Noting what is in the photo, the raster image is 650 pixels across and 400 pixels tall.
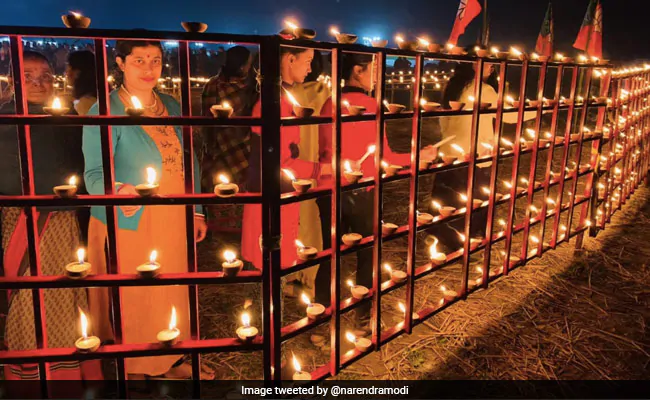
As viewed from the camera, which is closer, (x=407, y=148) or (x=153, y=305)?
Answer: (x=153, y=305)

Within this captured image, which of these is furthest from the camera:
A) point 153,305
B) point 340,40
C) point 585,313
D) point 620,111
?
point 620,111

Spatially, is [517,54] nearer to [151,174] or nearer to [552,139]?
[552,139]

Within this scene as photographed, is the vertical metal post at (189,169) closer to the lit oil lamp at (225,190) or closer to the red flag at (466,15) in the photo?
the lit oil lamp at (225,190)

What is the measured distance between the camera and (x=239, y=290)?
15.9 ft

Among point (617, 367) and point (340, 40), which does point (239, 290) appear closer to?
point (340, 40)

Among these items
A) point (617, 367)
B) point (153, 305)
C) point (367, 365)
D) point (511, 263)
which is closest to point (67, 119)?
point (153, 305)

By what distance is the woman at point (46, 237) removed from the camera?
2924mm

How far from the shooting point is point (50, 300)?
3021 mm

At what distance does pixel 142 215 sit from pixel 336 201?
125 cm

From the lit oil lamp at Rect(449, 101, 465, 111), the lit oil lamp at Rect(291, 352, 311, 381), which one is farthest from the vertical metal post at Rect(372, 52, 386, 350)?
the lit oil lamp at Rect(449, 101, 465, 111)

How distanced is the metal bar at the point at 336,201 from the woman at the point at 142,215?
3.01ft

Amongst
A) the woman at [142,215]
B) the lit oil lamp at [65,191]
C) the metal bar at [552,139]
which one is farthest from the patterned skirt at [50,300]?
the metal bar at [552,139]

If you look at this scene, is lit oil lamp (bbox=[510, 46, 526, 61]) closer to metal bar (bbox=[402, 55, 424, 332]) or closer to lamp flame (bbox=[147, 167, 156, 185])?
metal bar (bbox=[402, 55, 424, 332])

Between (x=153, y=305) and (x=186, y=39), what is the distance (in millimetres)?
1779
